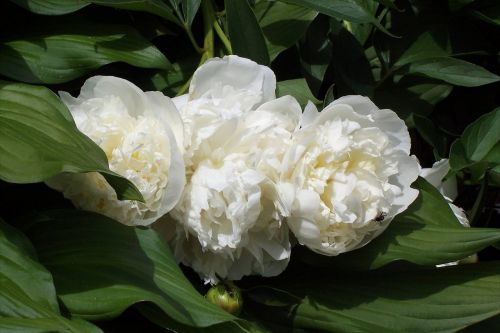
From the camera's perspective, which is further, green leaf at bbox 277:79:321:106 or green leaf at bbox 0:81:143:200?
green leaf at bbox 277:79:321:106

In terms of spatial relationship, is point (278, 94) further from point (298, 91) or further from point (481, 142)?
point (481, 142)

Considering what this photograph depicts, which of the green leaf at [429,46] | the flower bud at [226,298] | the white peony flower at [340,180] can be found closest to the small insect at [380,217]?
the white peony flower at [340,180]

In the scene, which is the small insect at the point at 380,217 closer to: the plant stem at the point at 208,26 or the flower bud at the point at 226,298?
the flower bud at the point at 226,298

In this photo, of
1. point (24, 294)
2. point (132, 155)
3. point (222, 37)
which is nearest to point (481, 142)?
point (222, 37)

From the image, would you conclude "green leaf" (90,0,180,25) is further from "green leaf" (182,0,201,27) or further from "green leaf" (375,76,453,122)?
"green leaf" (375,76,453,122)

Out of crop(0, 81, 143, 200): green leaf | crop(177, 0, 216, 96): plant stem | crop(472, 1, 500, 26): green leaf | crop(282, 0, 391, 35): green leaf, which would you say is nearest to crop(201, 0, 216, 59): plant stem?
crop(177, 0, 216, 96): plant stem

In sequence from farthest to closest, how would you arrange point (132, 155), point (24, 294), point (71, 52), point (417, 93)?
point (417, 93)
point (71, 52)
point (132, 155)
point (24, 294)

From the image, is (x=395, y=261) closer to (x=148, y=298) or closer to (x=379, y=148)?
(x=379, y=148)
